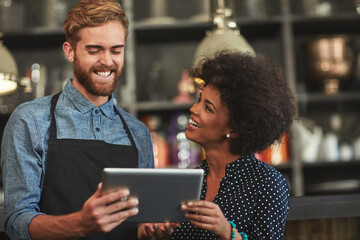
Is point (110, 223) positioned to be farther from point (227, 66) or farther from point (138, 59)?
point (138, 59)

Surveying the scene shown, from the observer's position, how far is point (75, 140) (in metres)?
1.64

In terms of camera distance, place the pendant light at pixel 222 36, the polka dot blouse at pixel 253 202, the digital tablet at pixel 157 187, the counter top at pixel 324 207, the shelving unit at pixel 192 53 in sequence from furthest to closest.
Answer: the shelving unit at pixel 192 53, the pendant light at pixel 222 36, the counter top at pixel 324 207, the polka dot blouse at pixel 253 202, the digital tablet at pixel 157 187

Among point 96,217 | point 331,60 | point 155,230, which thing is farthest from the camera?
point 331,60

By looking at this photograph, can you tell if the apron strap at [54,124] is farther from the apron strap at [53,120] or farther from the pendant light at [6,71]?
the pendant light at [6,71]

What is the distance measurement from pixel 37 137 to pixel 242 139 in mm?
620

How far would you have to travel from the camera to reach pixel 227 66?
1.68 m

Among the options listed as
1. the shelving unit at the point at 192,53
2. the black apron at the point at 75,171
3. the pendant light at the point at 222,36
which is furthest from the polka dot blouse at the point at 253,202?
the shelving unit at the point at 192,53

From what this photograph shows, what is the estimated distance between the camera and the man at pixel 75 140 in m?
1.49

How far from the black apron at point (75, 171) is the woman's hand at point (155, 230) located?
3 cm

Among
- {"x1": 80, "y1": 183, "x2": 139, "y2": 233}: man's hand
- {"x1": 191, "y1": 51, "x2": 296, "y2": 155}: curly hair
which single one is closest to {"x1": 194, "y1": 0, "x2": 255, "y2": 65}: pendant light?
{"x1": 191, "y1": 51, "x2": 296, "y2": 155}: curly hair

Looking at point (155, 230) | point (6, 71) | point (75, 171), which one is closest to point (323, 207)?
point (155, 230)

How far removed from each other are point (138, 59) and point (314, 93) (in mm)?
1286

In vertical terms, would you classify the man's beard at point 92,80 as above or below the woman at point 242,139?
above

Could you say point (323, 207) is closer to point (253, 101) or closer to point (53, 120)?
point (253, 101)
